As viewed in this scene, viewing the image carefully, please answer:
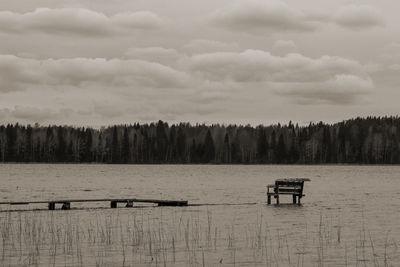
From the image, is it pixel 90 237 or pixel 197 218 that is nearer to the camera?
pixel 90 237

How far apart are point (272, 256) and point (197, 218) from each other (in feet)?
44.2

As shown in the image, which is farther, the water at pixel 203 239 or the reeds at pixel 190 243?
the water at pixel 203 239

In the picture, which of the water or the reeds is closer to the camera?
the reeds

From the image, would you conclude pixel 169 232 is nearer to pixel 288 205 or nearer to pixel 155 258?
pixel 155 258

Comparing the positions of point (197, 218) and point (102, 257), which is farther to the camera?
point (197, 218)

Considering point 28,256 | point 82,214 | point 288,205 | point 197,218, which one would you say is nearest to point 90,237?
point 28,256

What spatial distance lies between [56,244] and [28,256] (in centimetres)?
255

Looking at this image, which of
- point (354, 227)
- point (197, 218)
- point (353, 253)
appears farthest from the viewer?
point (197, 218)

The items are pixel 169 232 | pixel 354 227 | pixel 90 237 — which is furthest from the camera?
pixel 354 227

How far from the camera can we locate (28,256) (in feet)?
72.6

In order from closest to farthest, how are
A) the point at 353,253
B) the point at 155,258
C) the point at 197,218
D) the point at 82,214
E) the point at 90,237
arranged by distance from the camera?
the point at 155,258, the point at 353,253, the point at 90,237, the point at 197,218, the point at 82,214

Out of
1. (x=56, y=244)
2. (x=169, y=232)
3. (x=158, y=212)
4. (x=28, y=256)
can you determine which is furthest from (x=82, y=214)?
(x=28, y=256)

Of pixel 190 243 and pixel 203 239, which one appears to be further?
pixel 203 239

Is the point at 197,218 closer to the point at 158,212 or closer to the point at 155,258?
the point at 158,212
